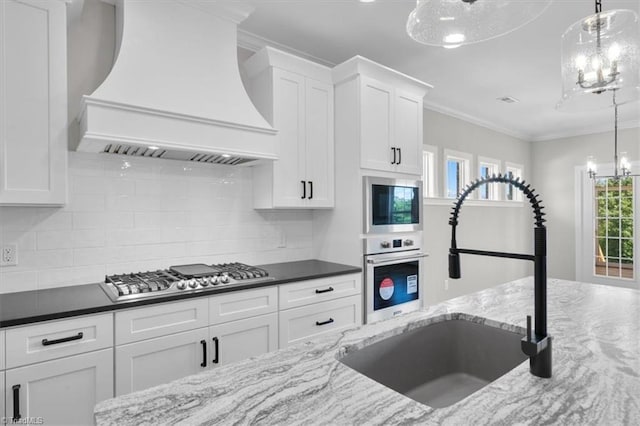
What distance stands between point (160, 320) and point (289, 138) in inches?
61.6

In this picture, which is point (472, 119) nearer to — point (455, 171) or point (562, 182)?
point (455, 171)

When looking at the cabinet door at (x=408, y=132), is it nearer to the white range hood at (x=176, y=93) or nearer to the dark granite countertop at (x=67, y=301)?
the white range hood at (x=176, y=93)

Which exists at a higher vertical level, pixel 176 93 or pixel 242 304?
pixel 176 93

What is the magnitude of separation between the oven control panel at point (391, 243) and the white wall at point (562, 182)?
4265 millimetres

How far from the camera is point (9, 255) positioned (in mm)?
1966

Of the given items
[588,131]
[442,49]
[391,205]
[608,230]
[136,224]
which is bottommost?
[608,230]

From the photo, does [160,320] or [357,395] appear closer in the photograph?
[357,395]

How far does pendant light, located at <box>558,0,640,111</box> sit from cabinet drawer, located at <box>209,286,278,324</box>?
198 centimetres

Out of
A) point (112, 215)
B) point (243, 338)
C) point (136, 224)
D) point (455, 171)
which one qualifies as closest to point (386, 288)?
point (243, 338)

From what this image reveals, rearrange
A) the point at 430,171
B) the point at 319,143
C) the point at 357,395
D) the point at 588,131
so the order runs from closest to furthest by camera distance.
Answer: the point at 357,395
the point at 319,143
the point at 430,171
the point at 588,131

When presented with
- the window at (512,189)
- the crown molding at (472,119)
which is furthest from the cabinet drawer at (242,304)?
the window at (512,189)

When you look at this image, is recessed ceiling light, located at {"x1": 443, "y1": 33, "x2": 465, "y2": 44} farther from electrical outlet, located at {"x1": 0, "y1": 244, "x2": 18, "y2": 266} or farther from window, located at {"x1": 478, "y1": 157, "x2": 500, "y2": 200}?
window, located at {"x1": 478, "y1": 157, "x2": 500, "y2": 200}

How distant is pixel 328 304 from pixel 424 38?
1.88 m

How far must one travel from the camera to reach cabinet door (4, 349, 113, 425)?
5.05 feet
